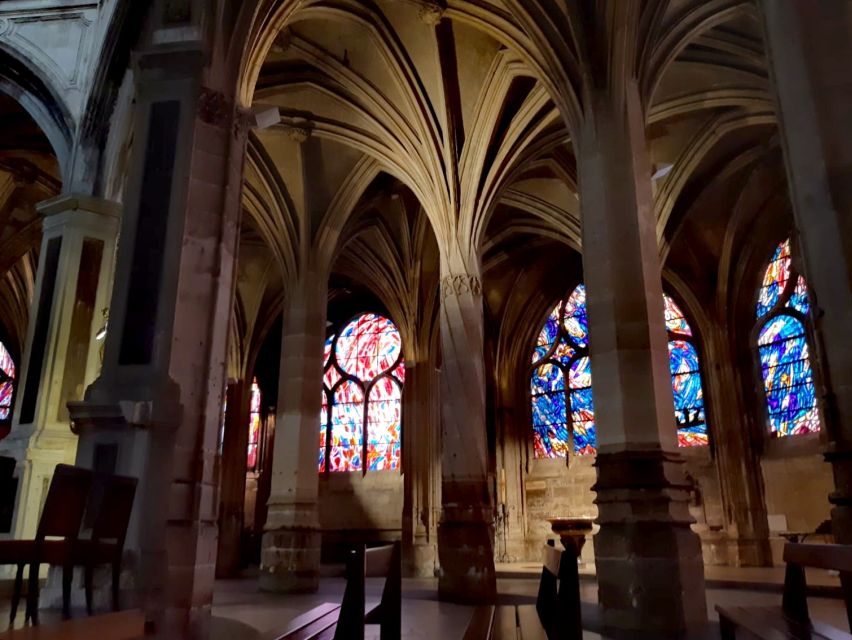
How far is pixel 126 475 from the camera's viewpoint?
5070 millimetres

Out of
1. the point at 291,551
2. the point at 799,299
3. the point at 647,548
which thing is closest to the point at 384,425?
the point at 291,551

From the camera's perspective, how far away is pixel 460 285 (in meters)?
11.5

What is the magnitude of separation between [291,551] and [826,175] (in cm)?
961

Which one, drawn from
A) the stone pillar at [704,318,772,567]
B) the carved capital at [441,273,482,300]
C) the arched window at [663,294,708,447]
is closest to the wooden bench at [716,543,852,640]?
the carved capital at [441,273,482,300]

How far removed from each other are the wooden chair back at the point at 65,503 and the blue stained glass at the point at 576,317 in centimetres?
1608

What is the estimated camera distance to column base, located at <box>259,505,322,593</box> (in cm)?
1073

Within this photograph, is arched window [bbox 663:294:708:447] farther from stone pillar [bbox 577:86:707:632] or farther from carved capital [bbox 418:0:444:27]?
stone pillar [bbox 577:86:707:632]

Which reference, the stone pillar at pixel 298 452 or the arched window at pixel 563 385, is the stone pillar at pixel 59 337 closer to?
the stone pillar at pixel 298 452

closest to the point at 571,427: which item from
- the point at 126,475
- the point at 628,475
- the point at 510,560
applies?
the point at 510,560

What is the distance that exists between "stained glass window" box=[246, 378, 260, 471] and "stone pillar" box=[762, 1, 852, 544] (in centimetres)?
1859

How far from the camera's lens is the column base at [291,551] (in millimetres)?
10734

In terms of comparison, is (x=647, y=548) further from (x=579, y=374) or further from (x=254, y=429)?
(x=254, y=429)

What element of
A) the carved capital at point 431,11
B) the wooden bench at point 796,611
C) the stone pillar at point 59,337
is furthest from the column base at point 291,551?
the wooden bench at point 796,611

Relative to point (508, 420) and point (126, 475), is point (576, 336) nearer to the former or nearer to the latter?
point (508, 420)
